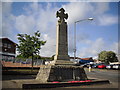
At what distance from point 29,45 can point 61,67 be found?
12.1 meters

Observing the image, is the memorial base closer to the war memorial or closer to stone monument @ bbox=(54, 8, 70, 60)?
the war memorial

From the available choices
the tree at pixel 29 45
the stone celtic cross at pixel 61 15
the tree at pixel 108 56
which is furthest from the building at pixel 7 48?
the stone celtic cross at pixel 61 15

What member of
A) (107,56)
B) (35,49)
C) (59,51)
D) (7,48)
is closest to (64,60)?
(59,51)

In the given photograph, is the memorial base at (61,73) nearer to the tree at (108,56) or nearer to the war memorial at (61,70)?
the war memorial at (61,70)

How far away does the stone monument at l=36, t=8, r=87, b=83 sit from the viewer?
10.8 metres

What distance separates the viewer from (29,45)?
22.0m

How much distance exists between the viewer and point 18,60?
129ft

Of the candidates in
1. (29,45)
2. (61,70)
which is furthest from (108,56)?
(61,70)

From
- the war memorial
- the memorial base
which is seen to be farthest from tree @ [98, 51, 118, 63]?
the memorial base

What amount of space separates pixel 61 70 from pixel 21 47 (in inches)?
496

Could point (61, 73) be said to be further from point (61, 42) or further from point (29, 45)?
point (29, 45)

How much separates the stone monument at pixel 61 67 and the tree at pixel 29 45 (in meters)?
10.2

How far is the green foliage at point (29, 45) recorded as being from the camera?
865 inches

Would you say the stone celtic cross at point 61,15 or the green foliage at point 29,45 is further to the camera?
the green foliage at point 29,45
